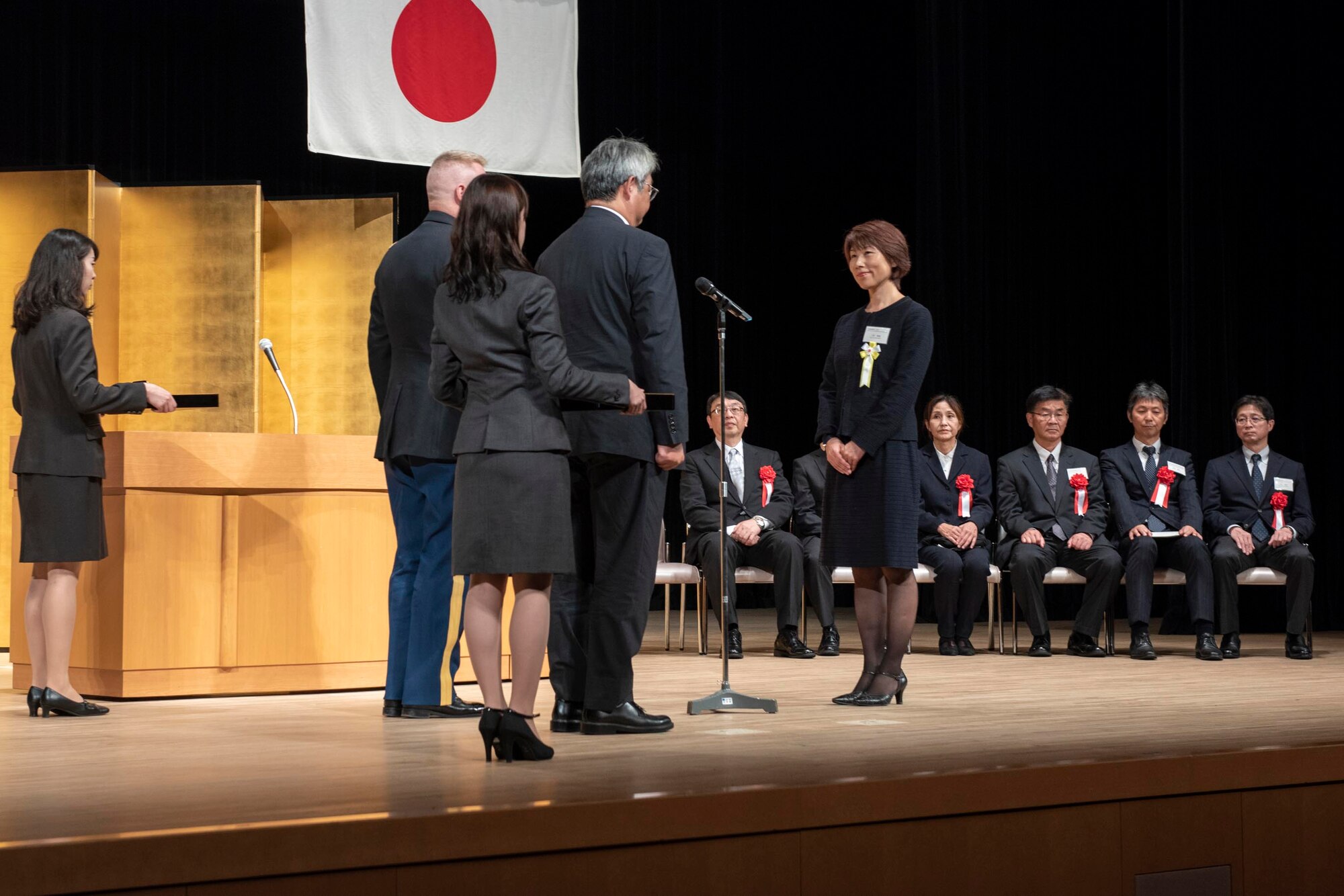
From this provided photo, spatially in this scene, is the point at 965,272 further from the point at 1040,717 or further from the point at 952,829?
the point at 952,829

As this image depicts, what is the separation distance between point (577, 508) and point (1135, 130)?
636cm

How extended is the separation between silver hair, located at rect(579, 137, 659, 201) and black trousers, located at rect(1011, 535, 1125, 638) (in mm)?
3413

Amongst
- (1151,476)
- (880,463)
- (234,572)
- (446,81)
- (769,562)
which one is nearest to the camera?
(880,463)

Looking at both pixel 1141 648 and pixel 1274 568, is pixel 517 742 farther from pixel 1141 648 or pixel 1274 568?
pixel 1274 568

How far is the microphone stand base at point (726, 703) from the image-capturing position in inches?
148

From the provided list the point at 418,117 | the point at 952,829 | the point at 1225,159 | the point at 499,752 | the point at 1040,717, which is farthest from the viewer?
the point at 1225,159

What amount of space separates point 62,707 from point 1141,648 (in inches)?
164

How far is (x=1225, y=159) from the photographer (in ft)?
25.5

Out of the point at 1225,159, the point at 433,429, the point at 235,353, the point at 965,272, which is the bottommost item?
the point at 433,429

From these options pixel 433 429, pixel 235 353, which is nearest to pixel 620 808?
pixel 433 429

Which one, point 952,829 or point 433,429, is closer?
point 952,829

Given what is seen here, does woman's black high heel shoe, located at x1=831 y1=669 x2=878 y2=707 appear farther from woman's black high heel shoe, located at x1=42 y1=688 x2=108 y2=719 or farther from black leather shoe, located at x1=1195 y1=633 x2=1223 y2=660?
black leather shoe, located at x1=1195 y1=633 x2=1223 y2=660

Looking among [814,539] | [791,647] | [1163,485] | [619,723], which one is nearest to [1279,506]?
[1163,485]

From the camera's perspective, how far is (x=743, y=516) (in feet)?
21.1
